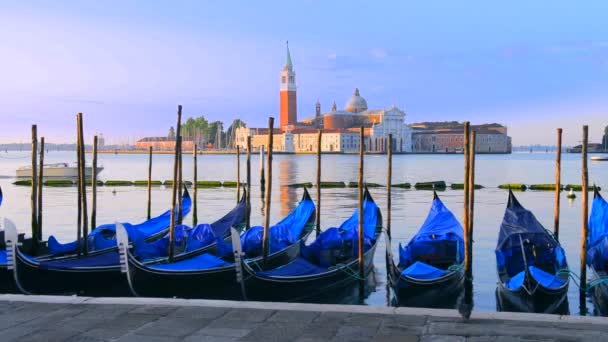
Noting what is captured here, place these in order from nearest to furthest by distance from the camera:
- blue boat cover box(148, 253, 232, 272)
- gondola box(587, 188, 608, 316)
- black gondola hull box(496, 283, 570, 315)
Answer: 1. black gondola hull box(496, 283, 570, 315)
2. blue boat cover box(148, 253, 232, 272)
3. gondola box(587, 188, 608, 316)

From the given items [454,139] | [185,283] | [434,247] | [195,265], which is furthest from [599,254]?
[454,139]

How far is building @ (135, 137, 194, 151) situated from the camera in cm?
12656

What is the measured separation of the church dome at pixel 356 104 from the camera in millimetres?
121312

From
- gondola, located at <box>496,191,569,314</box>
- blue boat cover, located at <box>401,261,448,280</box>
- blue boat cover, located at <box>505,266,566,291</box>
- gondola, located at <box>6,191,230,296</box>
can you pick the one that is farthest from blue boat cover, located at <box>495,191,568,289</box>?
gondola, located at <box>6,191,230,296</box>

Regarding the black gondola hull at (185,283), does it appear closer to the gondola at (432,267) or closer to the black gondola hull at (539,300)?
the gondola at (432,267)

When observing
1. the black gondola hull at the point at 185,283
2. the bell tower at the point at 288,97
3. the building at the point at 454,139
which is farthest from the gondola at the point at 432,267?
the building at the point at 454,139

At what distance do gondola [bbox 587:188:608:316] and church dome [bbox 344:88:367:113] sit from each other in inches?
4408

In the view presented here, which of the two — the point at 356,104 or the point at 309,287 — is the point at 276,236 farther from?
the point at 356,104

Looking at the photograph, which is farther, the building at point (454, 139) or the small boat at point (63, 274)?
the building at point (454, 139)

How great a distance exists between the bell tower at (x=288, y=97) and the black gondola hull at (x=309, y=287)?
4032 inches

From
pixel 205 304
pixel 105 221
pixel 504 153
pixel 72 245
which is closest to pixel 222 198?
pixel 105 221

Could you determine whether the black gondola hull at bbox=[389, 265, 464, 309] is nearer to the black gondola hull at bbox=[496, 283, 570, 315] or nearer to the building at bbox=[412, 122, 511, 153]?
the black gondola hull at bbox=[496, 283, 570, 315]

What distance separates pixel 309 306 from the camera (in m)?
5.33

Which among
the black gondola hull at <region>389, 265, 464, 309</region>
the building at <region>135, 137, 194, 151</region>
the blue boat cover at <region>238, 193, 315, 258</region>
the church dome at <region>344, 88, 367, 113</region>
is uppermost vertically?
the church dome at <region>344, 88, 367, 113</region>
